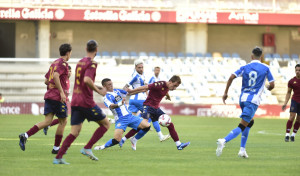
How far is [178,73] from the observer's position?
38969 millimetres

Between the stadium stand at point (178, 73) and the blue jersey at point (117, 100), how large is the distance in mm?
20202

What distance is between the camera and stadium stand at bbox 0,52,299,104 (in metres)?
35.6

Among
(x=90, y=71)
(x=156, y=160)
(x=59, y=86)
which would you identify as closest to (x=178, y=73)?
(x=156, y=160)

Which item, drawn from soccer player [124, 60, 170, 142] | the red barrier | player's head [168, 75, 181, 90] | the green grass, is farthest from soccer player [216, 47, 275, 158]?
the red barrier

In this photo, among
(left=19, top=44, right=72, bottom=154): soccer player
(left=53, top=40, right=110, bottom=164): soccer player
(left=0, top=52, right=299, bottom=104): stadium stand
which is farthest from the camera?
(left=0, top=52, right=299, bottom=104): stadium stand

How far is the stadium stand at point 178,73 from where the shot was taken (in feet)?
117

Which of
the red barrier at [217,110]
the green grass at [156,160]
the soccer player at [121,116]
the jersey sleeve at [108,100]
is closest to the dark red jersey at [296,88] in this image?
the green grass at [156,160]

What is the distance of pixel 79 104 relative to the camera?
11062mm

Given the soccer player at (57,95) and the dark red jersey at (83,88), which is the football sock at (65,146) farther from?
the soccer player at (57,95)

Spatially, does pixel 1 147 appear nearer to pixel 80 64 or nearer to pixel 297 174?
pixel 80 64

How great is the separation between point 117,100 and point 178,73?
986 inches

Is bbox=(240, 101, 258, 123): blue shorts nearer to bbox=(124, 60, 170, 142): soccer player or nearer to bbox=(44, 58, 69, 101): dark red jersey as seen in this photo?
bbox=(44, 58, 69, 101): dark red jersey

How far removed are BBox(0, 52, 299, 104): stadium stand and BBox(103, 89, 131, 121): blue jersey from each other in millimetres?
20202

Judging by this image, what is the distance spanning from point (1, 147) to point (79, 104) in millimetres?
4245
